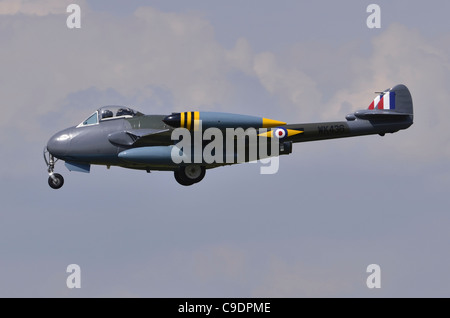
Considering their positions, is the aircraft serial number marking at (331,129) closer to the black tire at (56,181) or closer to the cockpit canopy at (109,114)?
the cockpit canopy at (109,114)

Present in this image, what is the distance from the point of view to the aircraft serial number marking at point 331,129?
2029 inches

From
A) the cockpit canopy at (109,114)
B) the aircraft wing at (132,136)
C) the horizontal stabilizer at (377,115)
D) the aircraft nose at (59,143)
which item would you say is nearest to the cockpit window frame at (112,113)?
the cockpit canopy at (109,114)

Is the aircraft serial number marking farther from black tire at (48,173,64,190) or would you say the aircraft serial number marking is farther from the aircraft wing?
black tire at (48,173,64,190)

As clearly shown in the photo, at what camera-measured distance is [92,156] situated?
5006cm

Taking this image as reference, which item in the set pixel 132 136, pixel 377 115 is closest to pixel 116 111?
pixel 132 136

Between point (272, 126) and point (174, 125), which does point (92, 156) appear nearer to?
point (174, 125)

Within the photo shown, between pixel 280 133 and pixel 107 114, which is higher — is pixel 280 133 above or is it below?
below

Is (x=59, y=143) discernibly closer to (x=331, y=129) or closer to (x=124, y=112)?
(x=124, y=112)

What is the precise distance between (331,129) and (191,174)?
6658 millimetres

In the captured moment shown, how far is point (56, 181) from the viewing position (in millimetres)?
51031

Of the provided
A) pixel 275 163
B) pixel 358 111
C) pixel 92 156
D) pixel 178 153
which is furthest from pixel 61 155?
pixel 358 111

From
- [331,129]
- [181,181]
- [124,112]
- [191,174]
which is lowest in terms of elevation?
[181,181]

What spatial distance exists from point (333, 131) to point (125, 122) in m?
9.40

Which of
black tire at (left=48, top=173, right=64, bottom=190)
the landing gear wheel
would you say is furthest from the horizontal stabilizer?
black tire at (left=48, top=173, right=64, bottom=190)
